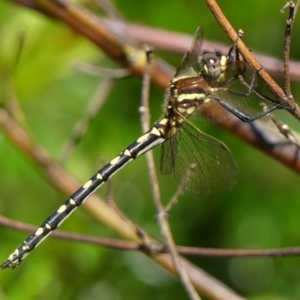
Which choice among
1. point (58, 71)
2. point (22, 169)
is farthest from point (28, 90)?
point (22, 169)

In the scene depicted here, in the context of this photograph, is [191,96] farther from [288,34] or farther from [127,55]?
[288,34]

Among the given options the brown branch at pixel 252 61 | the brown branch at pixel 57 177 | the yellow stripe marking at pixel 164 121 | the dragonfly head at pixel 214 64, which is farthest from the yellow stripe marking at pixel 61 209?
the brown branch at pixel 252 61

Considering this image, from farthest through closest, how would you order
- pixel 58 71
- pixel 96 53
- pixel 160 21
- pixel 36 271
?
pixel 160 21 → pixel 96 53 → pixel 58 71 → pixel 36 271

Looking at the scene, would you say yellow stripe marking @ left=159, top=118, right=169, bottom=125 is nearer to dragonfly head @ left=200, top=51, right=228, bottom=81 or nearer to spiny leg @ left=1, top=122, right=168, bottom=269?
spiny leg @ left=1, top=122, right=168, bottom=269

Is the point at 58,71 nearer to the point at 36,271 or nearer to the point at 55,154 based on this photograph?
the point at 55,154

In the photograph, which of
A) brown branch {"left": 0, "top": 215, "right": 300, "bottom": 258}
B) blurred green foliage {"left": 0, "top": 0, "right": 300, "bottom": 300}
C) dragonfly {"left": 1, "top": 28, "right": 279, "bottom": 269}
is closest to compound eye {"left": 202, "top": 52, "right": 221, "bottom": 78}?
dragonfly {"left": 1, "top": 28, "right": 279, "bottom": 269}

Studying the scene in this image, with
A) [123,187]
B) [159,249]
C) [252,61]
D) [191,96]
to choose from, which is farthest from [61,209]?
[123,187]
